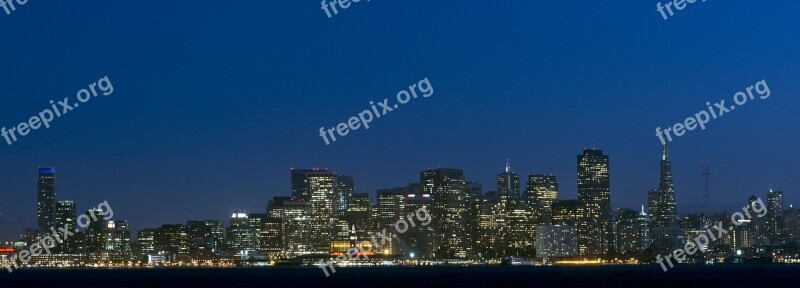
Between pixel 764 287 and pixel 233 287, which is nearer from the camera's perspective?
pixel 764 287

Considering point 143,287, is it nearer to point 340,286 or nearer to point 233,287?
point 233,287

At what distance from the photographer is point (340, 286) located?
177625 millimetres

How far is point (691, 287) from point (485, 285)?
28.5m

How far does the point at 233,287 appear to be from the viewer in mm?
185750

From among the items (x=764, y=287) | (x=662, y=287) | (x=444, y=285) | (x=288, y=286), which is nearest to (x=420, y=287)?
(x=444, y=285)

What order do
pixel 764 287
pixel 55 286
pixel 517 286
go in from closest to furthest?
pixel 764 287
pixel 517 286
pixel 55 286

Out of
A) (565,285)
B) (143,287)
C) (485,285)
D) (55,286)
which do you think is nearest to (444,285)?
(485,285)

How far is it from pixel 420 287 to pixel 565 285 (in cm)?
2259

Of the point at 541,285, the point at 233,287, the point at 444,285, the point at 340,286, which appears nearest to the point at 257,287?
the point at 233,287

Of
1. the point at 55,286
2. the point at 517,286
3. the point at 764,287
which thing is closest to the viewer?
the point at 764,287

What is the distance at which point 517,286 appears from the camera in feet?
598

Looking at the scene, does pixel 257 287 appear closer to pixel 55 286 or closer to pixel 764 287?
pixel 55 286

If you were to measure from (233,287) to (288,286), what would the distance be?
7.95 m

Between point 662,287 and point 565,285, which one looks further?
point 565,285
